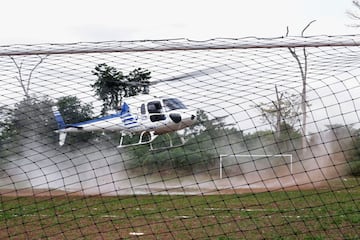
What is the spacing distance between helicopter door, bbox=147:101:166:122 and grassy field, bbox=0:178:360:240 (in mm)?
4451

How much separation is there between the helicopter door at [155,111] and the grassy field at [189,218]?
4.45 m

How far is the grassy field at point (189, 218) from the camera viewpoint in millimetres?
6871

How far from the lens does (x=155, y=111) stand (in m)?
15.8

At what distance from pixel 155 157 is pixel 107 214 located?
29.2ft

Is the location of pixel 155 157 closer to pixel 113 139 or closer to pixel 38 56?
pixel 113 139

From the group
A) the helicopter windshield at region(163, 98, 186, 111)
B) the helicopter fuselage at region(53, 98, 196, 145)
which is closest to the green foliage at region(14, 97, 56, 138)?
the helicopter fuselage at region(53, 98, 196, 145)

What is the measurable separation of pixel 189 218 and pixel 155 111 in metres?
7.83

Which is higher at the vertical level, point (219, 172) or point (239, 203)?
point (239, 203)

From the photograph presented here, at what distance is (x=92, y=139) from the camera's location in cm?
1681

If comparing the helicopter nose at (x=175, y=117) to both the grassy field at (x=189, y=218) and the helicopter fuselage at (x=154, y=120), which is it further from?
the grassy field at (x=189, y=218)

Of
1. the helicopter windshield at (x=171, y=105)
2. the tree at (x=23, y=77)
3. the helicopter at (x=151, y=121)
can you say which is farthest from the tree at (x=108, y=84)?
the helicopter windshield at (x=171, y=105)

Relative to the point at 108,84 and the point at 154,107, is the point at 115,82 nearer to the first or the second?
the point at 108,84

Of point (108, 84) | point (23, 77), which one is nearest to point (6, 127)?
point (108, 84)

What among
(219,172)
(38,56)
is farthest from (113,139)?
(38,56)
